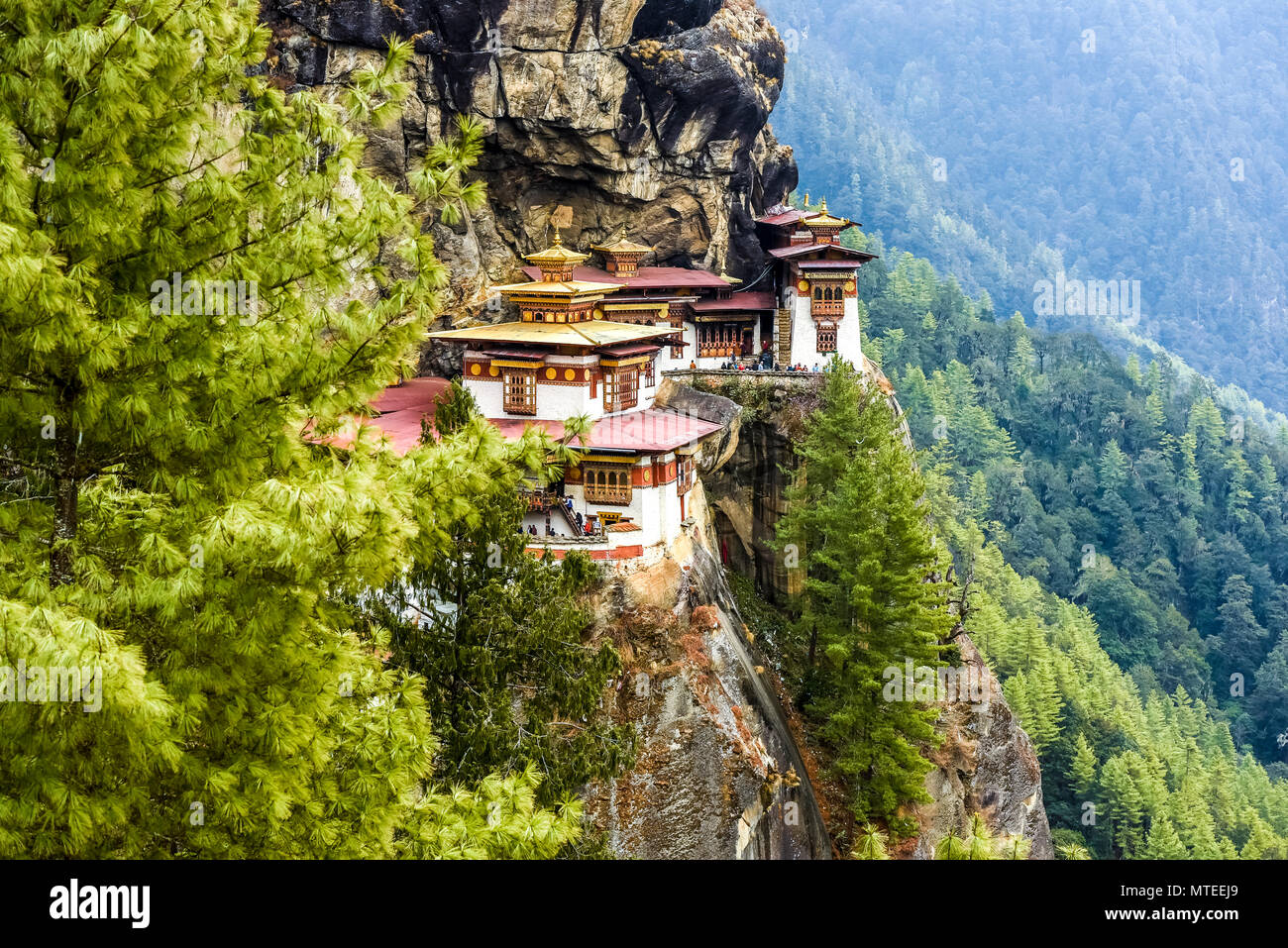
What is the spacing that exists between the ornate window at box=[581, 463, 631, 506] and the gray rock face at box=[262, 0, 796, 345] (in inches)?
507

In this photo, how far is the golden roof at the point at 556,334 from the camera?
31.6m

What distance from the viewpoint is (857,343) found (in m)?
43.0

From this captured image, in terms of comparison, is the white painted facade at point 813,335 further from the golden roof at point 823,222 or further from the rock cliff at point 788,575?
the rock cliff at point 788,575

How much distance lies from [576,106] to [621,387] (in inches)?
496

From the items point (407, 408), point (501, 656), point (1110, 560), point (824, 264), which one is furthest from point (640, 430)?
point (1110, 560)

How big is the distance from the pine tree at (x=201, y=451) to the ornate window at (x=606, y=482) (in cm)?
1830

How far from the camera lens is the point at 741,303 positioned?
148 feet

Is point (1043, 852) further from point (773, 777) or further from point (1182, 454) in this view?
point (1182, 454)

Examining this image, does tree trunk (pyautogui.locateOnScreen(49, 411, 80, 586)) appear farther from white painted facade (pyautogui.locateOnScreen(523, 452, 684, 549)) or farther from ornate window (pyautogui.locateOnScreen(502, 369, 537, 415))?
ornate window (pyautogui.locateOnScreen(502, 369, 537, 415))

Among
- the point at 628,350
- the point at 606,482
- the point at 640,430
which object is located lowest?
the point at 606,482

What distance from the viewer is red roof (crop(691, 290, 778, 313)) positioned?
44.3m

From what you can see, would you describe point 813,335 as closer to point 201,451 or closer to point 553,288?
point 553,288

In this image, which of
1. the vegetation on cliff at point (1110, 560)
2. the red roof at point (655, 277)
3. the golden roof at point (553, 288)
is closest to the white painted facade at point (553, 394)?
the golden roof at point (553, 288)

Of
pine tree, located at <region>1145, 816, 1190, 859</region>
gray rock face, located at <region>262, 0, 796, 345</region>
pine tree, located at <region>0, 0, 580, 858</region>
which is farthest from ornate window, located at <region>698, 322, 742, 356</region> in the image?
pine tree, located at <region>0, 0, 580, 858</region>
